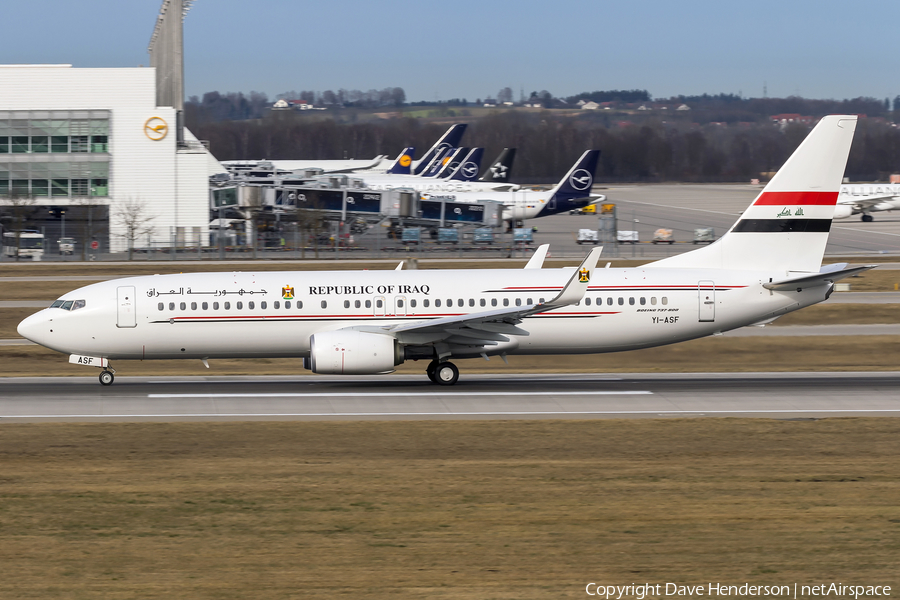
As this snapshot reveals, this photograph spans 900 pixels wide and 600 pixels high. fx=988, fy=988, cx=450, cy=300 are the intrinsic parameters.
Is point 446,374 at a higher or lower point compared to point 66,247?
lower

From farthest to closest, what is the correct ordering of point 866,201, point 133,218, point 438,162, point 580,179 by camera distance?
point 438,162 < point 866,201 < point 580,179 < point 133,218

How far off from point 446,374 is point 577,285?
17.4 feet

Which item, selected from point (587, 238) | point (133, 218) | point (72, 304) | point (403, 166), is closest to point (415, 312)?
point (72, 304)

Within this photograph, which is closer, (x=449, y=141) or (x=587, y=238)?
(x=587, y=238)

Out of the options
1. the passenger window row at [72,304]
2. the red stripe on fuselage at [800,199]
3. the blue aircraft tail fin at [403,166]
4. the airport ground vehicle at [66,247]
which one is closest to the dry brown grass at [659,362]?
the passenger window row at [72,304]

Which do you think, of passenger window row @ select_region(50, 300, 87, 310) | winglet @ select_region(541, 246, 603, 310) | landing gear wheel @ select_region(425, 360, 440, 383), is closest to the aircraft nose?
passenger window row @ select_region(50, 300, 87, 310)

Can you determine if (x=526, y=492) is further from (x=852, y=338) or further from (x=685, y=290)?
(x=852, y=338)

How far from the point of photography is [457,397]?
28344 mm

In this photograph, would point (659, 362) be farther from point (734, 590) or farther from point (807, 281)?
point (734, 590)

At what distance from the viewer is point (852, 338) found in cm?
4003

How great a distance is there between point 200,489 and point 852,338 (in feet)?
99.5

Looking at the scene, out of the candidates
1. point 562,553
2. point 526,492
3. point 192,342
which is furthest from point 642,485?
point 192,342

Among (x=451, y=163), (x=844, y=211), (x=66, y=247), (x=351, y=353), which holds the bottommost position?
(x=66, y=247)

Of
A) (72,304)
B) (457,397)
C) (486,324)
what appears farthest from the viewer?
A: (72,304)
